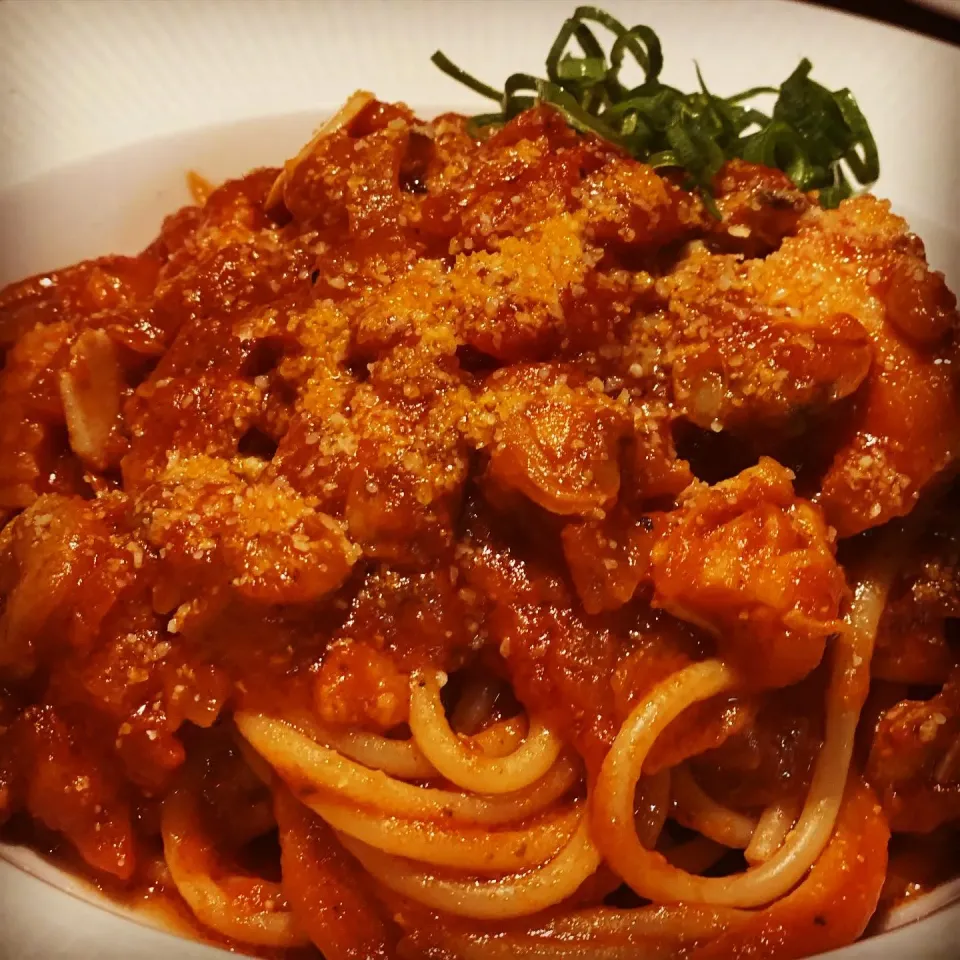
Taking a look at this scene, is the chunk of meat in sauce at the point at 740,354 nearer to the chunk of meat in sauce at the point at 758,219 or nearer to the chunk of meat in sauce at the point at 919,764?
the chunk of meat in sauce at the point at 758,219

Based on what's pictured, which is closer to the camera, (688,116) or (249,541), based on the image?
(249,541)

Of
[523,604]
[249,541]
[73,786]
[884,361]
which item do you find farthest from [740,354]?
[73,786]

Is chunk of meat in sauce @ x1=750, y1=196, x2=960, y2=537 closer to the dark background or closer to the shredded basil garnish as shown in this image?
the shredded basil garnish

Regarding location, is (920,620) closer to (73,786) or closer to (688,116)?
(688,116)

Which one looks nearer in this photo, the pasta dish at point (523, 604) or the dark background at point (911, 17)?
the pasta dish at point (523, 604)

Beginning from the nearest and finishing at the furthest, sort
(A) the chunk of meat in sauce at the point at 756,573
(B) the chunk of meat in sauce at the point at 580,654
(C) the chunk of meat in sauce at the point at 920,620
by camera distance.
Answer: (A) the chunk of meat in sauce at the point at 756,573 < (B) the chunk of meat in sauce at the point at 580,654 < (C) the chunk of meat in sauce at the point at 920,620

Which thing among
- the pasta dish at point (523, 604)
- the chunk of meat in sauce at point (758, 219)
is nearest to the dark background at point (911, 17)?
the chunk of meat in sauce at point (758, 219)
